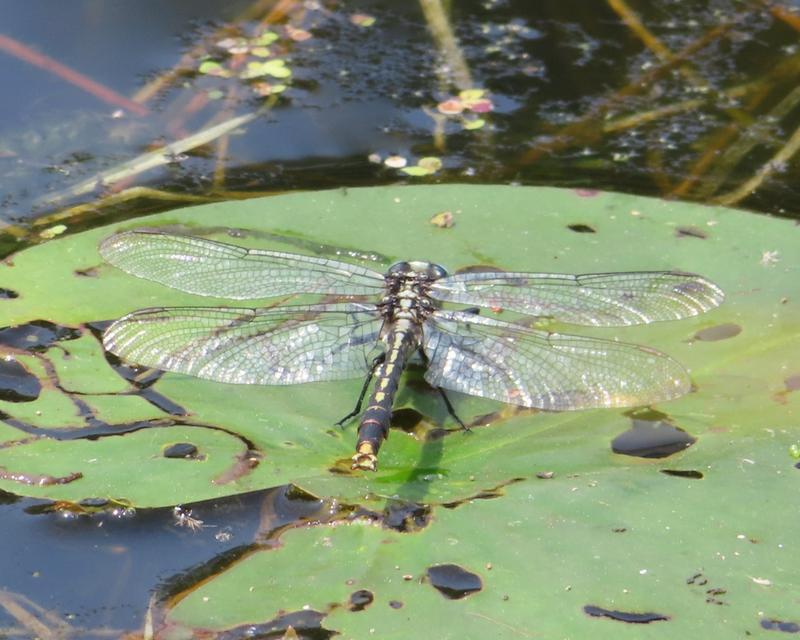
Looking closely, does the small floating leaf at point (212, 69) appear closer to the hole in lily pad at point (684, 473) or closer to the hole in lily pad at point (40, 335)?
the hole in lily pad at point (40, 335)

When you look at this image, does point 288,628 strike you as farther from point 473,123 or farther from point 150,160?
point 473,123

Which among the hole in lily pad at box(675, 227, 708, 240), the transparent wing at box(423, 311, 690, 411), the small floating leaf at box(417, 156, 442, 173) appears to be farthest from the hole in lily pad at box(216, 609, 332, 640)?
the small floating leaf at box(417, 156, 442, 173)

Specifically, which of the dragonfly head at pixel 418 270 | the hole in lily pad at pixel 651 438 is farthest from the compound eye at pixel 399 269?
the hole in lily pad at pixel 651 438

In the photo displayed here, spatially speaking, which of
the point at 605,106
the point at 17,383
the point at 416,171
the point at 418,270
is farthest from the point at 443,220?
the point at 605,106

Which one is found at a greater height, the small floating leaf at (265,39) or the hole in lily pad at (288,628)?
the small floating leaf at (265,39)

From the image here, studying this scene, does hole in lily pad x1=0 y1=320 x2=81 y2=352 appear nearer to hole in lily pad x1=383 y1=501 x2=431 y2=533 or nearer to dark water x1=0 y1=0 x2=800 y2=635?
dark water x1=0 y1=0 x2=800 y2=635

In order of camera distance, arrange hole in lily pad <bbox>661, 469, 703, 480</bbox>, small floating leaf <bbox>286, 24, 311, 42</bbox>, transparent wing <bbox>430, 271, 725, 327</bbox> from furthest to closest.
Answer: small floating leaf <bbox>286, 24, 311, 42</bbox>
transparent wing <bbox>430, 271, 725, 327</bbox>
hole in lily pad <bbox>661, 469, 703, 480</bbox>
